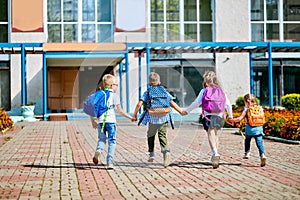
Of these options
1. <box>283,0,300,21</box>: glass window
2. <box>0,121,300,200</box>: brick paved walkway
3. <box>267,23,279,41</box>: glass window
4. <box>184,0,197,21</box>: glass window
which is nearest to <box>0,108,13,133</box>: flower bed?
<box>0,121,300,200</box>: brick paved walkway

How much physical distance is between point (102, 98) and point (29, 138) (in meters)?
6.43

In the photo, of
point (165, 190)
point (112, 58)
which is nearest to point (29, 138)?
point (165, 190)

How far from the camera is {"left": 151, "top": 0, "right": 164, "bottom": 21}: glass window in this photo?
91.8 ft

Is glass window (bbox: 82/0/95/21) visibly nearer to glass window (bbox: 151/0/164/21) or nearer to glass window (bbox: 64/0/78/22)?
glass window (bbox: 64/0/78/22)

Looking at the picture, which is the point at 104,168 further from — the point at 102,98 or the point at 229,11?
the point at 229,11

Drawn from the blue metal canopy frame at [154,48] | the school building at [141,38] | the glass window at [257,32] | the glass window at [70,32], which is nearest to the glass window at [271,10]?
the school building at [141,38]

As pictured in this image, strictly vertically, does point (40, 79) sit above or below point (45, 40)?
below

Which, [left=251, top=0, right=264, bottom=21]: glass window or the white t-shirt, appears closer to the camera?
the white t-shirt

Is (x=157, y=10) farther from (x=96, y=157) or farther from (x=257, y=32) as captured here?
(x=96, y=157)

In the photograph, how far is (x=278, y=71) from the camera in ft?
94.1

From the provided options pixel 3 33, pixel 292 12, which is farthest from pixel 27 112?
pixel 292 12

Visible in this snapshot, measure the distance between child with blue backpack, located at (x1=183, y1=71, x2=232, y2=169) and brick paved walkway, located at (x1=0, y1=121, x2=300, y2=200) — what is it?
0.42 m

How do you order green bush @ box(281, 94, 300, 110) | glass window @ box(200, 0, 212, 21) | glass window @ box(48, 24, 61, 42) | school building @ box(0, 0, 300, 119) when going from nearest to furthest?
1. green bush @ box(281, 94, 300, 110)
2. school building @ box(0, 0, 300, 119)
3. glass window @ box(48, 24, 61, 42)
4. glass window @ box(200, 0, 212, 21)

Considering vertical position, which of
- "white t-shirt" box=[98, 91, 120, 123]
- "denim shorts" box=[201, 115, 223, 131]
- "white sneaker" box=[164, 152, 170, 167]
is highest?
"white t-shirt" box=[98, 91, 120, 123]
